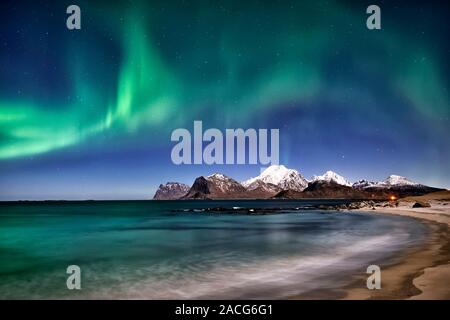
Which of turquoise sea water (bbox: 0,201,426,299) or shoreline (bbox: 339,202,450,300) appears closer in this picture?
shoreline (bbox: 339,202,450,300)

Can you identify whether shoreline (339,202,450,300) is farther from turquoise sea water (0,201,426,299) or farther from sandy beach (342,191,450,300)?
turquoise sea water (0,201,426,299)

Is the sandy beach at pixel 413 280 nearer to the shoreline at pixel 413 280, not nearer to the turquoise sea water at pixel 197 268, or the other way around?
the shoreline at pixel 413 280

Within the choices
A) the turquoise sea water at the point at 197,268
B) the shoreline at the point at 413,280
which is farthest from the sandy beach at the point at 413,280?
the turquoise sea water at the point at 197,268

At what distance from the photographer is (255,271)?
15.7 metres

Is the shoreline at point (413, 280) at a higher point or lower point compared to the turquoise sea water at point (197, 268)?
higher

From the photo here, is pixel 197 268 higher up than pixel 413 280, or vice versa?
pixel 413 280

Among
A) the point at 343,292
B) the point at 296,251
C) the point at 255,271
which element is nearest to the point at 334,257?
the point at 296,251

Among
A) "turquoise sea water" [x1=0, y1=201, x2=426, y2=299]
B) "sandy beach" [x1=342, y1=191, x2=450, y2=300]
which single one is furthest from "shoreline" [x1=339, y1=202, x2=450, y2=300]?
"turquoise sea water" [x1=0, y1=201, x2=426, y2=299]

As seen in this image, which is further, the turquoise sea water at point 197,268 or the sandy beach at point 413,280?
the turquoise sea water at point 197,268

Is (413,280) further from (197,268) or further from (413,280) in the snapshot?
(197,268)

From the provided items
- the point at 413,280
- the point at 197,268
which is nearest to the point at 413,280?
the point at 413,280
